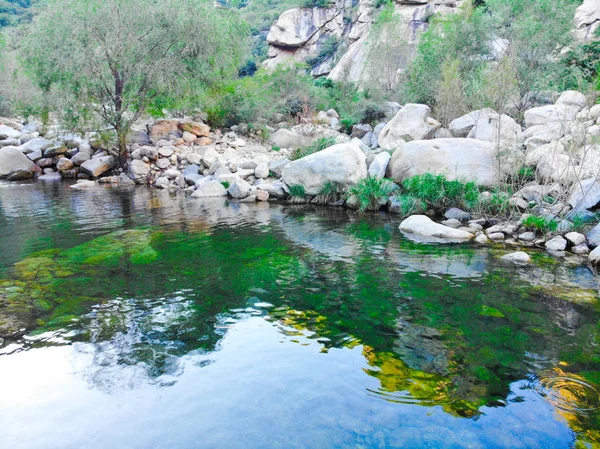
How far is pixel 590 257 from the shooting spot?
8648 millimetres

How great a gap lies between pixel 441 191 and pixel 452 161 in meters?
1.41

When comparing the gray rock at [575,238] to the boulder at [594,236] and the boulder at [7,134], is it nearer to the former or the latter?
the boulder at [594,236]

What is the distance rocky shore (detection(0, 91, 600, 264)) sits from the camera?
1046 centimetres

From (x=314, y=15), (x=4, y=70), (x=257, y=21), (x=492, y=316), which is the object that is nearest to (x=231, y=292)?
(x=492, y=316)

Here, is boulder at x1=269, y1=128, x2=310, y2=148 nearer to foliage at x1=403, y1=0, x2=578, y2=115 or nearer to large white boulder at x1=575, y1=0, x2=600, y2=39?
foliage at x1=403, y1=0, x2=578, y2=115

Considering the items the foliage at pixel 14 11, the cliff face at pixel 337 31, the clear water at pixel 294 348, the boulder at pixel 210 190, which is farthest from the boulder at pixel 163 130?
the foliage at pixel 14 11

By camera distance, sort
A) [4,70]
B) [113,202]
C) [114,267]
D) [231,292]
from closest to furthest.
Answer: [231,292]
[114,267]
[113,202]
[4,70]

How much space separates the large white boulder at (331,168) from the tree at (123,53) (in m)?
9.48

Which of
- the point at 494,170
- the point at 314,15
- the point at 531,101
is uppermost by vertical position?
the point at 314,15

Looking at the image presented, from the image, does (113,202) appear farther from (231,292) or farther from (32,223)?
(231,292)

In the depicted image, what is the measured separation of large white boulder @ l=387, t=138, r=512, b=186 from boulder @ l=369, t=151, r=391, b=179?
264 mm

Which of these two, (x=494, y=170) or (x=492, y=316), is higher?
(x=494, y=170)

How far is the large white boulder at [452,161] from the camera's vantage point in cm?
1288

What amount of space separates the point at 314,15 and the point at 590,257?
200 ft
